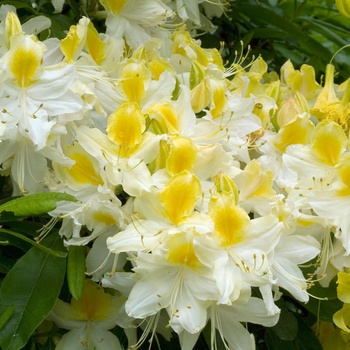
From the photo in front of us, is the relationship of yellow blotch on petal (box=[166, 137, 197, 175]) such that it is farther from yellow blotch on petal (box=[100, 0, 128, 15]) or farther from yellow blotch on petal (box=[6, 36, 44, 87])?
yellow blotch on petal (box=[100, 0, 128, 15])

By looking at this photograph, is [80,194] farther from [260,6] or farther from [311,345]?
[260,6]

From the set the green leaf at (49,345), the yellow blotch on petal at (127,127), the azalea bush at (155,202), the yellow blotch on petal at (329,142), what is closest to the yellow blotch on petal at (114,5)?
the azalea bush at (155,202)

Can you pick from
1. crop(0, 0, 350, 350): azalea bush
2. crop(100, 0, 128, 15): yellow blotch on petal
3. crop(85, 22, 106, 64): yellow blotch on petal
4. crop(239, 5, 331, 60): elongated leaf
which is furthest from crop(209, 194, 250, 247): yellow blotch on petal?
crop(239, 5, 331, 60): elongated leaf

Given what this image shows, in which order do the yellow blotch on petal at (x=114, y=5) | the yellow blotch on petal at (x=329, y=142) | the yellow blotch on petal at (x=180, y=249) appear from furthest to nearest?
the yellow blotch on petal at (x=114, y=5) < the yellow blotch on petal at (x=329, y=142) < the yellow blotch on petal at (x=180, y=249)

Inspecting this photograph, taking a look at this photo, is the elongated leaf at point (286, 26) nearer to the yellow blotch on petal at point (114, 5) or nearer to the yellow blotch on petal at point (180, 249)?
the yellow blotch on petal at point (114, 5)

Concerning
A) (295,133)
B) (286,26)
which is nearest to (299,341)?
(295,133)

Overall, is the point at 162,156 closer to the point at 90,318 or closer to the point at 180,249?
the point at 180,249

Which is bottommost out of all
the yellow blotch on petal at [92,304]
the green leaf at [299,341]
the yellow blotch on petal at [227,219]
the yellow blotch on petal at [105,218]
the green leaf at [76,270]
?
the green leaf at [299,341]
